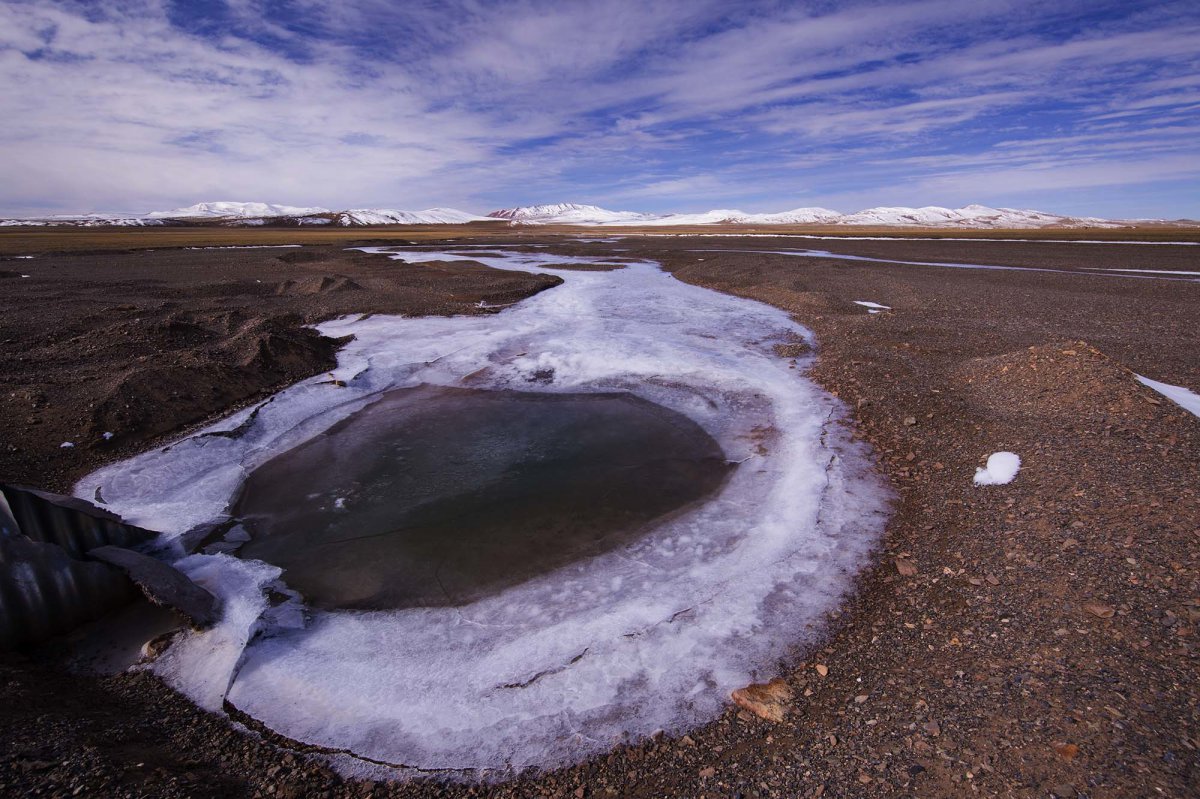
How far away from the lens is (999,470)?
6980 mm

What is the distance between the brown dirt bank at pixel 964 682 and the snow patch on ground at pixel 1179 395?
1041 mm

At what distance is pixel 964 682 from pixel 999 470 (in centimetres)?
408

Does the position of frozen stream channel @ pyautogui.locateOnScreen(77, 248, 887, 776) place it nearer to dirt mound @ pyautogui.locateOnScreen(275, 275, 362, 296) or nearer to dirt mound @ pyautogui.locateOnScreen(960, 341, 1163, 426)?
dirt mound @ pyautogui.locateOnScreen(960, 341, 1163, 426)

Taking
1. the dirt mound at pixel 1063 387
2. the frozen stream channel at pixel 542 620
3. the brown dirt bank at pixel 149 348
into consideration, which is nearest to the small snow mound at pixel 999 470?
the frozen stream channel at pixel 542 620

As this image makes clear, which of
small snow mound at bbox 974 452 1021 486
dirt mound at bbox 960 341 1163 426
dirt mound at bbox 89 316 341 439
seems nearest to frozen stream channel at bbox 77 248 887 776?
dirt mound at bbox 89 316 341 439

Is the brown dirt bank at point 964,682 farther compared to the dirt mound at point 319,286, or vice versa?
the dirt mound at point 319,286

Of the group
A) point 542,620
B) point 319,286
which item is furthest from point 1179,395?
point 319,286

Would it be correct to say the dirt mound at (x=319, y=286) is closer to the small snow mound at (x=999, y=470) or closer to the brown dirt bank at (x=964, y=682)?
the brown dirt bank at (x=964, y=682)

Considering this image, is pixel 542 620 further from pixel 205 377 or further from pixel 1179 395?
pixel 1179 395

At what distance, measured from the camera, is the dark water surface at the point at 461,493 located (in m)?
5.84

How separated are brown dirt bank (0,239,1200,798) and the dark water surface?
195 cm

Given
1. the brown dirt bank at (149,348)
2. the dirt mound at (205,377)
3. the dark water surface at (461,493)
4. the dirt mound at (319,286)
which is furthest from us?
the dirt mound at (319,286)

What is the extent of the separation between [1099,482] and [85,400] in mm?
14377

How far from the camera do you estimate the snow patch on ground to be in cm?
842
